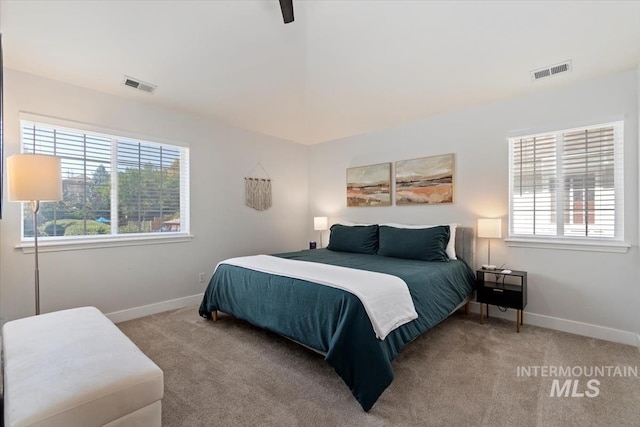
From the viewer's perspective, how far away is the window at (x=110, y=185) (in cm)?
288

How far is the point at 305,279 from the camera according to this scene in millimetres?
2332

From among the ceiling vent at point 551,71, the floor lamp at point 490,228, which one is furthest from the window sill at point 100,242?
the ceiling vent at point 551,71

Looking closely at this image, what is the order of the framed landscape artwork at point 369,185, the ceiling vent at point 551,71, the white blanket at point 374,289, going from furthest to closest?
the framed landscape artwork at point 369,185
the ceiling vent at point 551,71
the white blanket at point 374,289

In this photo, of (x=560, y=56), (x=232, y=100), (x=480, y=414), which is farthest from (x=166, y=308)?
(x=560, y=56)

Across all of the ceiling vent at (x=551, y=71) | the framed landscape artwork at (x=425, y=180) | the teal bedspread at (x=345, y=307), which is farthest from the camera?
the framed landscape artwork at (x=425, y=180)

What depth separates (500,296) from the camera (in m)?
3.03

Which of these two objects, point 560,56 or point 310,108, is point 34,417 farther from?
point 560,56

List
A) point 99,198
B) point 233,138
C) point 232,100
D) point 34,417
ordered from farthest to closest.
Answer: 1. point 233,138
2. point 232,100
3. point 99,198
4. point 34,417

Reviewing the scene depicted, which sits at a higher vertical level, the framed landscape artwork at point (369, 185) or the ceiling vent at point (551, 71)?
the ceiling vent at point (551, 71)

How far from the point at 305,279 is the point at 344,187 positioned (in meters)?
2.72

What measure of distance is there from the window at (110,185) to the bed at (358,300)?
47.1 inches

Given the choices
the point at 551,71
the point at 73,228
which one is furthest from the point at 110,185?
the point at 551,71

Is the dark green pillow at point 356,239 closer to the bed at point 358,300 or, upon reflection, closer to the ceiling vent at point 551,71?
the bed at point 358,300

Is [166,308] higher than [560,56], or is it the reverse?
[560,56]
